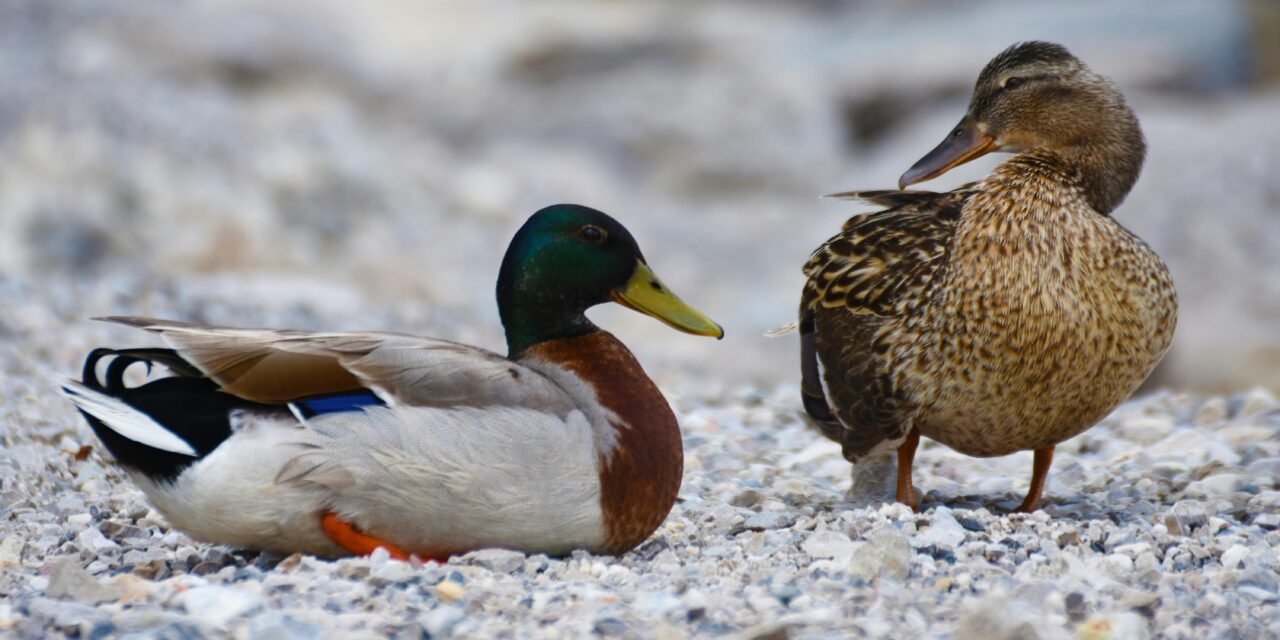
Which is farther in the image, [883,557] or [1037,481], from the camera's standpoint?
[1037,481]

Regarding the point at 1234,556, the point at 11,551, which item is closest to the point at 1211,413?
the point at 1234,556

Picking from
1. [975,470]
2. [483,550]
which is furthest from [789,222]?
[483,550]

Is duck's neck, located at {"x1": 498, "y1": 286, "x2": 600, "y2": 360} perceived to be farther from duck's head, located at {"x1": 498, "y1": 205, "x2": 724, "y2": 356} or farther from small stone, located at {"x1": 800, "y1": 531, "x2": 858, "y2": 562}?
Answer: small stone, located at {"x1": 800, "y1": 531, "x2": 858, "y2": 562}

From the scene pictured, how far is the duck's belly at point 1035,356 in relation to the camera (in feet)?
14.7

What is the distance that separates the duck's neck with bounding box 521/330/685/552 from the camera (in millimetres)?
4094

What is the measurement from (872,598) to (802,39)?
18.5m

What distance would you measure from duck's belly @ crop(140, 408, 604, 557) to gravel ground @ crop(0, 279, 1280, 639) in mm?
104

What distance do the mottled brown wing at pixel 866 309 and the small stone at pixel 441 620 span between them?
5.75ft

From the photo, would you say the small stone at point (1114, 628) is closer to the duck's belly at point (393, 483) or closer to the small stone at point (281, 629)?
the duck's belly at point (393, 483)

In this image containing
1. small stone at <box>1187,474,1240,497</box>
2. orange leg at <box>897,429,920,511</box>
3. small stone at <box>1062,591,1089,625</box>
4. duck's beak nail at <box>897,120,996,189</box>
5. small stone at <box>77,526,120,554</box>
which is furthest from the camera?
small stone at <box>1187,474,1240,497</box>

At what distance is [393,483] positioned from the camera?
3.91 m

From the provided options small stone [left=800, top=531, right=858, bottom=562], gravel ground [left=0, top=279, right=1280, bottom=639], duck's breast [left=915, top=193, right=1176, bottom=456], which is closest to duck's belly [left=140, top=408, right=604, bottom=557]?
gravel ground [left=0, top=279, right=1280, bottom=639]

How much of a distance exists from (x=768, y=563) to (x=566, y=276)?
99 cm

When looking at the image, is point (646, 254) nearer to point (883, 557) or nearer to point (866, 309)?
point (866, 309)
